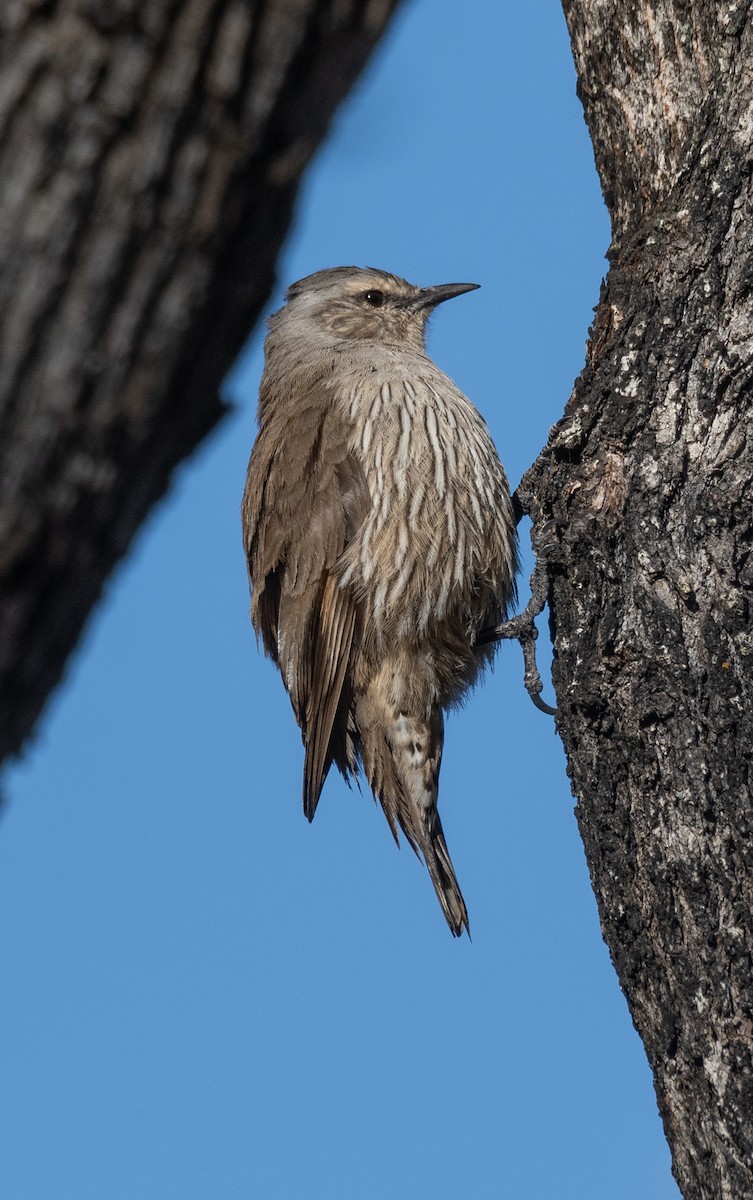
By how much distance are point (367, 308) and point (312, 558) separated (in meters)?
1.51

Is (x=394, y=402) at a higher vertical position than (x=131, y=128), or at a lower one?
higher

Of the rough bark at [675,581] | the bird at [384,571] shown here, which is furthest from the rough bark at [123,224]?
the bird at [384,571]

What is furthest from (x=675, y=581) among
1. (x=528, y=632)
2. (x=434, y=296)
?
(x=434, y=296)

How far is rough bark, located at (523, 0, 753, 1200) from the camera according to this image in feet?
9.66

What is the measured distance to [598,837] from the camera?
10.6ft

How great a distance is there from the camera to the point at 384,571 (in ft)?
16.4

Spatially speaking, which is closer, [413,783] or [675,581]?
[675,581]

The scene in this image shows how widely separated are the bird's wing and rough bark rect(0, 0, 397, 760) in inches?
141

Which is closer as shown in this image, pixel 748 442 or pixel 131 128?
pixel 131 128

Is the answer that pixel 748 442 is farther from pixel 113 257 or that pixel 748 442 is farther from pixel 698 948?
pixel 113 257

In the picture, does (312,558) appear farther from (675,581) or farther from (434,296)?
(675,581)

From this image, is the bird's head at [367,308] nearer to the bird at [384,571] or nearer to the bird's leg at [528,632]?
the bird at [384,571]

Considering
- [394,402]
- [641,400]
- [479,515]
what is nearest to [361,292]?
[394,402]

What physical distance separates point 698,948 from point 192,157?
2200 millimetres
